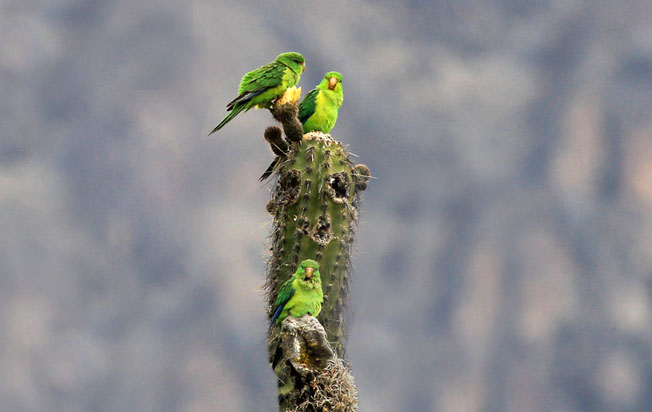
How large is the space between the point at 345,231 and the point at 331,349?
4.88ft

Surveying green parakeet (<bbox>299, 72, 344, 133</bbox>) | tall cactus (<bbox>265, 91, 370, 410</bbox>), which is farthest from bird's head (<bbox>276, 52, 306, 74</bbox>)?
tall cactus (<bbox>265, 91, 370, 410</bbox>)

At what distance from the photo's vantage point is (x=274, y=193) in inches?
329

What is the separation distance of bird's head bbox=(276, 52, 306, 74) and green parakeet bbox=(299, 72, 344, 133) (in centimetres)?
40

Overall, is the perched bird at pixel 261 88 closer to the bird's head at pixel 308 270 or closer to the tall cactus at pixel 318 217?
the tall cactus at pixel 318 217

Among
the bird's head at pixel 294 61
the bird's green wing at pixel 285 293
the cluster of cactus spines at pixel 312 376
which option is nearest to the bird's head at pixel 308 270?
the bird's green wing at pixel 285 293

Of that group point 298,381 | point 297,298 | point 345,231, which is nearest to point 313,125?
point 345,231

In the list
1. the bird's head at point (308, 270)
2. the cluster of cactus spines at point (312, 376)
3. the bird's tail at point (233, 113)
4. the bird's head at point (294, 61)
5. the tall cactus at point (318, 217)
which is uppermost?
the bird's head at point (294, 61)

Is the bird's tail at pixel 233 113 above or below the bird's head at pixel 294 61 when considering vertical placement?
below

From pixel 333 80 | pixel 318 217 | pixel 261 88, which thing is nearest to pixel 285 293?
pixel 318 217

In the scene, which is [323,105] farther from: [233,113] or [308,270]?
[308,270]

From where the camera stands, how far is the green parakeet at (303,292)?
7312 mm

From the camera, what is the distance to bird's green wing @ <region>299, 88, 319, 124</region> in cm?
928

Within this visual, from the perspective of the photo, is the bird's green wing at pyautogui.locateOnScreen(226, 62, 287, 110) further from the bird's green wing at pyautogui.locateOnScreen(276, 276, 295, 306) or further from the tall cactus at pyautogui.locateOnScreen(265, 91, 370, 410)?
the bird's green wing at pyautogui.locateOnScreen(276, 276, 295, 306)

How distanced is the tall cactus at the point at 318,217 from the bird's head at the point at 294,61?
1.50 metres
